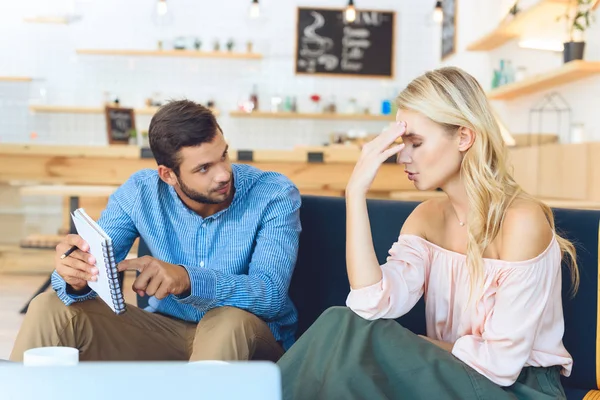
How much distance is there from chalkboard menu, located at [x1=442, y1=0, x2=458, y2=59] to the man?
5597 millimetres

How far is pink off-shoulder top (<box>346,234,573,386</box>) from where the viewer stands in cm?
162

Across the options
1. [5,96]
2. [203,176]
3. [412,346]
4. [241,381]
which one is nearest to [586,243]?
[412,346]

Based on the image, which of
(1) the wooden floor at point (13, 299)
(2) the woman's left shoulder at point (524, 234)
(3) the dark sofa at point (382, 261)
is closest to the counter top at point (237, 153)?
(1) the wooden floor at point (13, 299)

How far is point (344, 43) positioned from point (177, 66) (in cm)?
177

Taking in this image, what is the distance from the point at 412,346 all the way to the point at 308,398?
0.74 ft

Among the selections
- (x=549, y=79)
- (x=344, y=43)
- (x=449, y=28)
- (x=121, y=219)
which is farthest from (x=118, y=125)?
(x=121, y=219)

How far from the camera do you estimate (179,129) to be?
7.23 feet

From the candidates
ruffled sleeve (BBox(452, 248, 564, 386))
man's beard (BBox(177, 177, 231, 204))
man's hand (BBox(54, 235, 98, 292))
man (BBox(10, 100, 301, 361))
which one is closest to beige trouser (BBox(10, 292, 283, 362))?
man (BBox(10, 100, 301, 361))

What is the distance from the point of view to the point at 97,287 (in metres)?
1.82

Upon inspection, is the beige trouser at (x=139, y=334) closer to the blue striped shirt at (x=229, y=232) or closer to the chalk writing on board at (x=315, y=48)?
the blue striped shirt at (x=229, y=232)

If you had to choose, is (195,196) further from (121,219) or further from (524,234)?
(524,234)

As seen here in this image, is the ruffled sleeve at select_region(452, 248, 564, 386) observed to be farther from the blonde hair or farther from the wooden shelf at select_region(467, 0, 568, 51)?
the wooden shelf at select_region(467, 0, 568, 51)

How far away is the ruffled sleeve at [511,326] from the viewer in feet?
5.26

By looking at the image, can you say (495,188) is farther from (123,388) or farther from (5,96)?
(5,96)
